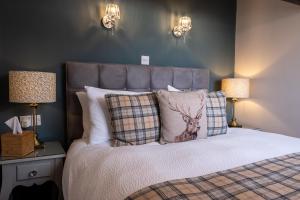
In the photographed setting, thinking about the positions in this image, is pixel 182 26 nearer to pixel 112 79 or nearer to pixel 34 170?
pixel 112 79

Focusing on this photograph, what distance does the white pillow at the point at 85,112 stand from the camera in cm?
195

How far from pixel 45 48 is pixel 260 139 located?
2.04 metres

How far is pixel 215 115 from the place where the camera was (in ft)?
6.77

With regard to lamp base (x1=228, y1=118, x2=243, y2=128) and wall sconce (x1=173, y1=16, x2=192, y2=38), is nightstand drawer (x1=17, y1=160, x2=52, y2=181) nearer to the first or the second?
wall sconce (x1=173, y1=16, x2=192, y2=38)

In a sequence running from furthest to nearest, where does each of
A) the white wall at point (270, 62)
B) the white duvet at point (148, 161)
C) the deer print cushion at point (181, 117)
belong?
the white wall at point (270, 62)
the deer print cushion at point (181, 117)
the white duvet at point (148, 161)

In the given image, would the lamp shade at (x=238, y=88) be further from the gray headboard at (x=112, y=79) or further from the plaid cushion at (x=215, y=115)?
the plaid cushion at (x=215, y=115)

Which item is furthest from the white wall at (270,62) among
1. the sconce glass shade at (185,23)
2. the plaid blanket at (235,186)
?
the plaid blanket at (235,186)

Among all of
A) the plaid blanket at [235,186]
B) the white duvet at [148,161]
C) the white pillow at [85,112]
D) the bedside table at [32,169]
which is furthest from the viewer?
the white pillow at [85,112]

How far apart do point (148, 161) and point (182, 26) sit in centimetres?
189

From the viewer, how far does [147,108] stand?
1.84 m

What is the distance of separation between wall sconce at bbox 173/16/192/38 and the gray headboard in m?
0.44

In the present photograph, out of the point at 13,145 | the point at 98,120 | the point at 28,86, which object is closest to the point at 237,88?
the point at 98,120

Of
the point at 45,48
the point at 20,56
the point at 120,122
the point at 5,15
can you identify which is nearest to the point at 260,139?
the point at 120,122

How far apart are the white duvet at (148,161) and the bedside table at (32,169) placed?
155 millimetres
